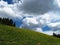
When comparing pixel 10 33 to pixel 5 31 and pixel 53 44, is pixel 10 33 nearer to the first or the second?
pixel 5 31

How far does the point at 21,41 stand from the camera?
258 ft

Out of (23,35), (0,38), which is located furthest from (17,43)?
(23,35)

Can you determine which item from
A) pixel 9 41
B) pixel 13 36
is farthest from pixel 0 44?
pixel 13 36

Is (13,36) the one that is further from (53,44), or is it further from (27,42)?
(53,44)

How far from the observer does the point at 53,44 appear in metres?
81.0

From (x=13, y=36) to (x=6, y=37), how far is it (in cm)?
Answer: 372

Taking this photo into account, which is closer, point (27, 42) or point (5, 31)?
point (27, 42)

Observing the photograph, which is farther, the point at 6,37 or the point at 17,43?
the point at 6,37

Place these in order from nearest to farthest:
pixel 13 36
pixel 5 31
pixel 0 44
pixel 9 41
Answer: pixel 0 44 < pixel 9 41 < pixel 13 36 < pixel 5 31

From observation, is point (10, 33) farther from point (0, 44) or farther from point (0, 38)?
point (0, 44)

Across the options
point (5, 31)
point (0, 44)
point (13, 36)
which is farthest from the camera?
point (5, 31)

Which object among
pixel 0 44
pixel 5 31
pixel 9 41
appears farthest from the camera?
pixel 5 31

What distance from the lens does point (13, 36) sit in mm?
85438

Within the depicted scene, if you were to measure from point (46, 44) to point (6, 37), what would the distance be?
52.0 ft
